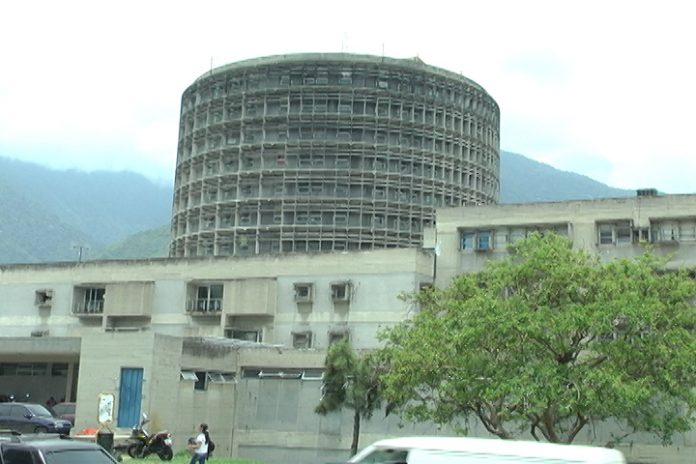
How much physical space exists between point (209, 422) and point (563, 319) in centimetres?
1975

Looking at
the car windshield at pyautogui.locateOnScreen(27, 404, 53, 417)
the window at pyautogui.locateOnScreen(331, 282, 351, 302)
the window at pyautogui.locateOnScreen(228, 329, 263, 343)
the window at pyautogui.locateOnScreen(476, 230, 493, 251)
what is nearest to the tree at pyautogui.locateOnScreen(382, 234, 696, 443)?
the car windshield at pyautogui.locateOnScreen(27, 404, 53, 417)

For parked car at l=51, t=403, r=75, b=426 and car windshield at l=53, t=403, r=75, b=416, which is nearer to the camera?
parked car at l=51, t=403, r=75, b=426

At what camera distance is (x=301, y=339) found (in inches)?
2306

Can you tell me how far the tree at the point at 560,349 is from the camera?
29.5 metres

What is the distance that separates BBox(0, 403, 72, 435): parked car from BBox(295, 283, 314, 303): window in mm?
22758

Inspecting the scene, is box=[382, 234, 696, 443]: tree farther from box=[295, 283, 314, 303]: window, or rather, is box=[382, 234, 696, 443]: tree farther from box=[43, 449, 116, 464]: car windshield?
box=[295, 283, 314, 303]: window

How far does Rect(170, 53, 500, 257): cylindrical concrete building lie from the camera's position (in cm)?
8531

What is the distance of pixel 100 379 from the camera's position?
41.0 m

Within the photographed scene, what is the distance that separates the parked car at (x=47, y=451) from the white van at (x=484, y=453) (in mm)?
4893

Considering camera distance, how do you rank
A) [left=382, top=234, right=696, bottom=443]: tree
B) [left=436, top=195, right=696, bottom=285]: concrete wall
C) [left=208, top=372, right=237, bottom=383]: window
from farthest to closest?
[left=436, top=195, right=696, bottom=285]: concrete wall, [left=208, top=372, right=237, bottom=383]: window, [left=382, top=234, right=696, bottom=443]: tree

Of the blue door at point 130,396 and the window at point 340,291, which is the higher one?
the window at point 340,291

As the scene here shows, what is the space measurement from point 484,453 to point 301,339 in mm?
43625

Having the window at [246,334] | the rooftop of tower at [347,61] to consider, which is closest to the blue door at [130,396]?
the window at [246,334]

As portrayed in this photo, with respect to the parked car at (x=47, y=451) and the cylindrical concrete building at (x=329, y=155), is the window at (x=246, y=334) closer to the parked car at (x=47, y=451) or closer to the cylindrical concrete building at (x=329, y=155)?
the cylindrical concrete building at (x=329, y=155)
